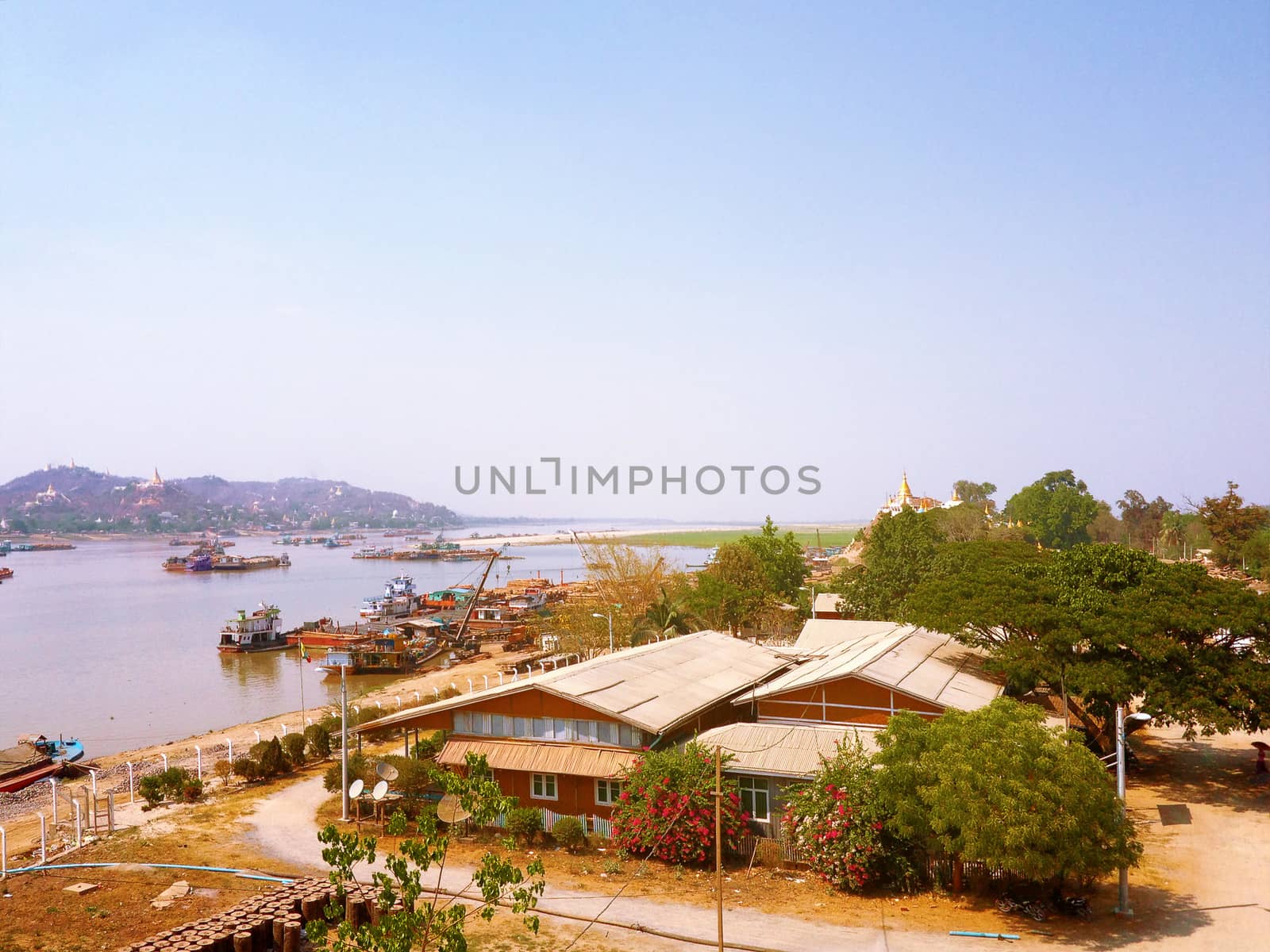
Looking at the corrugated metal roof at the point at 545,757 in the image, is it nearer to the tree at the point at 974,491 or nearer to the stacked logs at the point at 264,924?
the stacked logs at the point at 264,924

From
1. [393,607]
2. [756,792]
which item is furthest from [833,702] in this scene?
[393,607]

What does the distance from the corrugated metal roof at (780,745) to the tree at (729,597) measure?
32813 millimetres

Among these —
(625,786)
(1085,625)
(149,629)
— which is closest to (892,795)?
(625,786)

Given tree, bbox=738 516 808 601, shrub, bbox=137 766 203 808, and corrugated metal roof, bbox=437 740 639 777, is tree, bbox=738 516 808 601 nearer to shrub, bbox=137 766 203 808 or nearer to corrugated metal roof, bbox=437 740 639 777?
corrugated metal roof, bbox=437 740 639 777

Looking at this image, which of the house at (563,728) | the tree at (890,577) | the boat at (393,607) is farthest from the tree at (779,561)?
the house at (563,728)

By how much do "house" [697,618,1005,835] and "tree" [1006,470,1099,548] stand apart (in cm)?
9881

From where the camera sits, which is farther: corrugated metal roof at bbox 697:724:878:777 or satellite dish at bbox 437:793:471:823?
corrugated metal roof at bbox 697:724:878:777

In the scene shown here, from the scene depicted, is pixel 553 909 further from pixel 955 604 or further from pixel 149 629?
pixel 149 629

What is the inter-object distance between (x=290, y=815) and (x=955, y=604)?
20987 millimetres

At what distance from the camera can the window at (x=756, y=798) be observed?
21781 millimetres

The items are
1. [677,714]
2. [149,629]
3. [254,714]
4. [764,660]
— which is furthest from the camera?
[149,629]

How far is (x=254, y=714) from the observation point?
49250mm

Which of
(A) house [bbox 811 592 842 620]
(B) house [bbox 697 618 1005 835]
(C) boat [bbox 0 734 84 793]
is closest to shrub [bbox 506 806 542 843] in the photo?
(B) house [bbox 697 618 1005 835]

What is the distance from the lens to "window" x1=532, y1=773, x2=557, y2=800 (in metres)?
23.6
